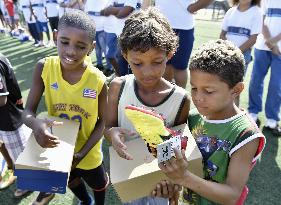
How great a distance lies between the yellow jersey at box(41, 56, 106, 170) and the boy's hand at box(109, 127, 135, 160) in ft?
1.47

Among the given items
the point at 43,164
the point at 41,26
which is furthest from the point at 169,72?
the point at 41,26

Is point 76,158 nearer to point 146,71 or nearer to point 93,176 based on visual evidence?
point 93,176

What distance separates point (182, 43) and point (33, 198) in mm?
2229

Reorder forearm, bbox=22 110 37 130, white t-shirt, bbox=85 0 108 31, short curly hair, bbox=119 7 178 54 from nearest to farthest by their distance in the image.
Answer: short curly hair, bbox=119 7 178 54 < forearm, bbox=22 110 37 130 < white t-shirt, bbox=85 0 108 31

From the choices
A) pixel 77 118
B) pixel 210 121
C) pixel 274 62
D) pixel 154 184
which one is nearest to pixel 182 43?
pixel 274 62

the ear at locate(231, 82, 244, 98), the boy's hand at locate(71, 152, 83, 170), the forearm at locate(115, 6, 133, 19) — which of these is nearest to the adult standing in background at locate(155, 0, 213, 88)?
the forearm at locate(115, 6, 133, 19)

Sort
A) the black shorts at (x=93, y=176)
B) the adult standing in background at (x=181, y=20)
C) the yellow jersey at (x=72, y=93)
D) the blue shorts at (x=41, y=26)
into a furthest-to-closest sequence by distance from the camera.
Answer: the blue shorts at (x=41, y=26) < the adult standing in background at (x=181, y=20) < the black shorts at (x=93, y=176) < the yellow jersey at (x=72, y=93)

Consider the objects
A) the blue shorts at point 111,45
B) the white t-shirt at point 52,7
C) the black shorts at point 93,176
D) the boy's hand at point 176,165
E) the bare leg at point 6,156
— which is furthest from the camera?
the white t-shirt at point 52,7

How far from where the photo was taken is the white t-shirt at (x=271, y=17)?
3506 millimetres

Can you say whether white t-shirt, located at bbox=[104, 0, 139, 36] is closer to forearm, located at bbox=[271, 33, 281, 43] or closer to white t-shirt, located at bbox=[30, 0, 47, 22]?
forearm, located at bbox=[271, 33, 281, 43]

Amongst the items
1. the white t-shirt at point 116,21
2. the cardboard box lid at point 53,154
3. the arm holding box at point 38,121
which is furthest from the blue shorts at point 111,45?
the cardboard box lid at point 53,154

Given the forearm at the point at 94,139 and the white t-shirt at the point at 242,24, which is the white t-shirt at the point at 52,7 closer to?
the white t-shirt at the point at 242,24

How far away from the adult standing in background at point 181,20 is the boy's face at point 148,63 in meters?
2.04

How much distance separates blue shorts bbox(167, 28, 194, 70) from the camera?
11.6ft
